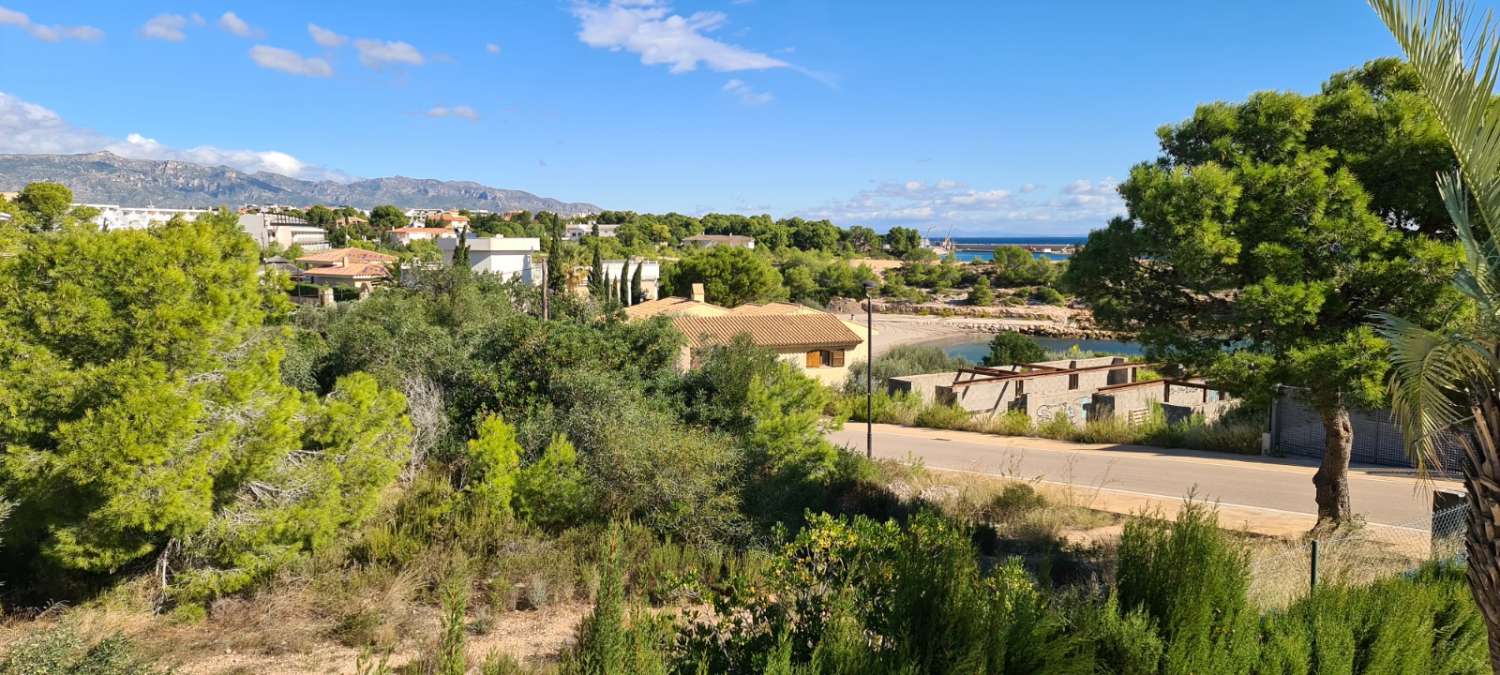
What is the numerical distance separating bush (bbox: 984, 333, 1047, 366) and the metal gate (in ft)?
56.1

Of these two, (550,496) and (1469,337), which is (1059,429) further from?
(1469,337)

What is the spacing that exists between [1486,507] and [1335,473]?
7453mm

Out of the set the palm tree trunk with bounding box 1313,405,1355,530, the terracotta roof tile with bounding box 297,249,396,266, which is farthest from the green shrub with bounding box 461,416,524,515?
the terracotta roof tile with bounding box 297,249,396,266

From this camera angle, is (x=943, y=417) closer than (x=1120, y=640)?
No

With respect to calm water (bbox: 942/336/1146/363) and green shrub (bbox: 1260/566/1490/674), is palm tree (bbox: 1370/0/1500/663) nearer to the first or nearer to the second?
green shrub (bbox: 1260/566/1490/674)

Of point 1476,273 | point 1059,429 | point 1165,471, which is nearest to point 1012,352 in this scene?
point 1059,429

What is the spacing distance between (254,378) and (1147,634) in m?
8.74

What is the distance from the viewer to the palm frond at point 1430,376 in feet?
13.8

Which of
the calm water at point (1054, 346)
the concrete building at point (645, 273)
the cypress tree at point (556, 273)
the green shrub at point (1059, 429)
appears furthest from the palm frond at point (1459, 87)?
the concrete building at point (645, 273)

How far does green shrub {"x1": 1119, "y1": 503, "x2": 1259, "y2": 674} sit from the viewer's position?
17.0 ft

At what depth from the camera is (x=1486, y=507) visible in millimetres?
4121

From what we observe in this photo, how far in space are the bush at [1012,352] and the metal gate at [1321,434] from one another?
17.1m

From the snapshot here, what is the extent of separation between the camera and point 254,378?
9.14 m

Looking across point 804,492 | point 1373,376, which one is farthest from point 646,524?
point 1373,376
